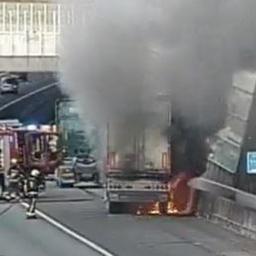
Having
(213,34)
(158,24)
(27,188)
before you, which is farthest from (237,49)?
(27,188)

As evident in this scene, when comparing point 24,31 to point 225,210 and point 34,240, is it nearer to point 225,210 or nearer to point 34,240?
point 225,210

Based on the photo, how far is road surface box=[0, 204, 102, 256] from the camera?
17484 millimetres

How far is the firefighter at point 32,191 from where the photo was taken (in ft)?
77.8

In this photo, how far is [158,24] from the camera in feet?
67.3

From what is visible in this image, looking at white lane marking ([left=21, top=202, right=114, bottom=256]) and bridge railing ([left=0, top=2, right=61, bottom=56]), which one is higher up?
bridge railing ([left=0, top=2, right=61, bottom=56])

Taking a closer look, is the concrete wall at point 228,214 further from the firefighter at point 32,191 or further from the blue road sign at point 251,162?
the firefighter at point 32,191

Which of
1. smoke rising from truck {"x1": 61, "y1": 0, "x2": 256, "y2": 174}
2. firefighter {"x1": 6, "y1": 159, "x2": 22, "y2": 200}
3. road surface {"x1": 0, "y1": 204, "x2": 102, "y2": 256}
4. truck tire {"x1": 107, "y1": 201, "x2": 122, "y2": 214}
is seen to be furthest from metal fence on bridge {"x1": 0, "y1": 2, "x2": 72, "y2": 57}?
road surface {"x1": 0, "y1": 204, "x2": 102, "y2": 256}

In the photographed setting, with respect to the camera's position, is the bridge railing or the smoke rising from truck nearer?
the smoke rising from truck

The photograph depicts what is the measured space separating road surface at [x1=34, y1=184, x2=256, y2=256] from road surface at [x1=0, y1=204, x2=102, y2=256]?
454 millimetres

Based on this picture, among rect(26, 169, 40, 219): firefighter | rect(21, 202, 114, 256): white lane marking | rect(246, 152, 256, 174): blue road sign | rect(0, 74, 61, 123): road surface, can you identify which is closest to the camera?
rect(21, 202, 114, 256): white lane marking

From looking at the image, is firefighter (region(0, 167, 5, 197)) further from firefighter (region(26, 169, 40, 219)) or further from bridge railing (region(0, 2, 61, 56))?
bridge railing (region(0, 2, 61, 56))

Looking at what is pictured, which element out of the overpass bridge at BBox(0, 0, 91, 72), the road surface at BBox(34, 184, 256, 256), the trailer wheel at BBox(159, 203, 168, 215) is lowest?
the trailer wheel at BBox(159, 203, 168, 215)

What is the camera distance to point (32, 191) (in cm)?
2420

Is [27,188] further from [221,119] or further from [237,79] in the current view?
[237,79]
